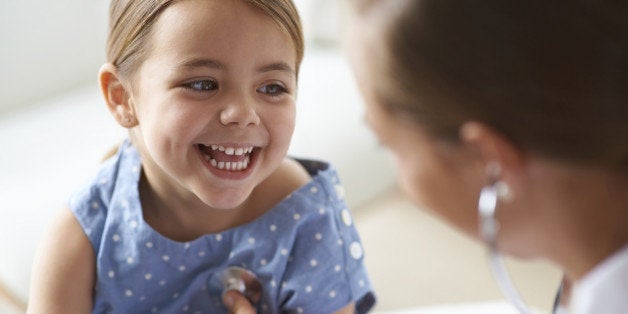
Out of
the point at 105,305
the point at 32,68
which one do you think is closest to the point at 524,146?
the point at 105,305

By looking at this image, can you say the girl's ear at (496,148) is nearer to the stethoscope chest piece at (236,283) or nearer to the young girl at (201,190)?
the young girl at (201,190)

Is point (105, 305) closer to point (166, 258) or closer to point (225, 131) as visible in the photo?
Answer: point (166, 258)

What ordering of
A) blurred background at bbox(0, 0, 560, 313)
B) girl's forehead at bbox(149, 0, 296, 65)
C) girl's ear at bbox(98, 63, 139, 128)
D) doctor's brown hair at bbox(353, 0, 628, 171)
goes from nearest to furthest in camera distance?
1. doctor's brown hair at bbox(353, 0, 628, 171)
2. girl's forehead at bbox(149, 0, 296, 65)
3. girl's ear at bbox(98, 63, 139, 128)
4. blurred background at bbox(0, 0, 560, 313)

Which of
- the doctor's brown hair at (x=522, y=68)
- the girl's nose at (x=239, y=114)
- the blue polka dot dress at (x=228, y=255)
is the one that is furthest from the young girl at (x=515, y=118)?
the blue polka dot dress at (x=228, y=255)

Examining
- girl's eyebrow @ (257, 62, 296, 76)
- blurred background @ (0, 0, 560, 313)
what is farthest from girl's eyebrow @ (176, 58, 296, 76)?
blurred background @ (0, 0, 560, 313)

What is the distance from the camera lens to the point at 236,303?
123cm

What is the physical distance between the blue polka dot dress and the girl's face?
10 centimetres

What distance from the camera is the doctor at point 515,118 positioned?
2.17 ft

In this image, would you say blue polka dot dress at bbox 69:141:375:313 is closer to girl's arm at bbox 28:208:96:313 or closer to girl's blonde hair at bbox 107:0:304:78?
girl's arm at bbox 28:208:96:313

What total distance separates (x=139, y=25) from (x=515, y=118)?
1.94 feet

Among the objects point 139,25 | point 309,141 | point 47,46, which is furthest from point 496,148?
point 47,46

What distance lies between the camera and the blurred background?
1.85 m

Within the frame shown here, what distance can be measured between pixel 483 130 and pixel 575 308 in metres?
0.21

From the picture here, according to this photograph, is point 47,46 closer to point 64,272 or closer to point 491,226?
point 64,272
